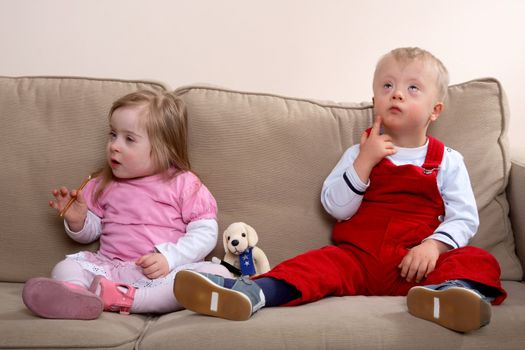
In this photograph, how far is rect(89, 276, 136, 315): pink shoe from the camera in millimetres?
1618

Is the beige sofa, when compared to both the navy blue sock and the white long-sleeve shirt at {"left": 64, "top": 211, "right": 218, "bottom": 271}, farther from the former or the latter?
the navy blue sock

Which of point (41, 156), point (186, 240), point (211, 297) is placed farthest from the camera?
point (41, 156)

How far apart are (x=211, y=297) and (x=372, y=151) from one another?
0.70m

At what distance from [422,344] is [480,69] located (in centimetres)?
151

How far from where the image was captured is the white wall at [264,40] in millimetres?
2438

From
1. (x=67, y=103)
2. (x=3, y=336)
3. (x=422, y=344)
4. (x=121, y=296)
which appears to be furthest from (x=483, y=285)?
(x=67, y=103)

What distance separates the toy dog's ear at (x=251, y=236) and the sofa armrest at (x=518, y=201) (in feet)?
2.56

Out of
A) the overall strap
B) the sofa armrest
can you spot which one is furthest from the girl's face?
the sofa armrest

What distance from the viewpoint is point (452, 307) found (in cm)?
144

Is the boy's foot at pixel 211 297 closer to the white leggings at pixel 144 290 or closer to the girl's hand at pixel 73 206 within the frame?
the white leggings at pixel 144 290

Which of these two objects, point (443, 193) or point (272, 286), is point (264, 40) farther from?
point (272, 286)

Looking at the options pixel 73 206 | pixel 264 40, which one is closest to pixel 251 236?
pixel 73 206

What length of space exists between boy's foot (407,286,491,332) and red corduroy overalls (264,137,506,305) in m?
0.16

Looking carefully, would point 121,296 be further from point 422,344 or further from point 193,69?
point 193,69
